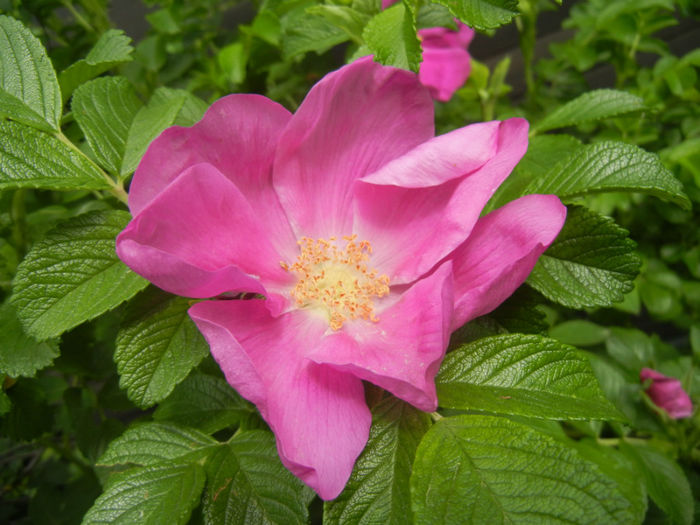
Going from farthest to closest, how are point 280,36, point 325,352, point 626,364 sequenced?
point 626,364, point 280,36, point 325,352

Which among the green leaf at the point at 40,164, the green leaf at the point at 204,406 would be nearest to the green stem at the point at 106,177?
the green leaf at the point at 40,164

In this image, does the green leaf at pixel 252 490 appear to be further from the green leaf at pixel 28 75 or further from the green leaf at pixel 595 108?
the green leaf at pixel 595 108

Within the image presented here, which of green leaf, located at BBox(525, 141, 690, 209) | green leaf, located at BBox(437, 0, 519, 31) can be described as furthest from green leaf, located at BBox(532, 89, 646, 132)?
green leaf, located at BBox(437, 0, 519, 31)

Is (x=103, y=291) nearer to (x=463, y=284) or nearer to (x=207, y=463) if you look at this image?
(x=207, y=463)

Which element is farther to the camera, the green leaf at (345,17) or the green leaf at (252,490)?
the green leaf at (345,17)

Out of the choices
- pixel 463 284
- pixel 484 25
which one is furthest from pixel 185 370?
pixel 484 25

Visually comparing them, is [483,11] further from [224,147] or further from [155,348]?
[155,348]

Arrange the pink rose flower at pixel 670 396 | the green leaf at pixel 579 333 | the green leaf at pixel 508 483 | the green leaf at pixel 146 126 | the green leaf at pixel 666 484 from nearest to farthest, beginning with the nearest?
the green leaf at pixel 508 483
the green leaf at pixel 146 126
the green leaf at pixel 666 484
the pink rose flower at pixel 670 396
the green leaf at pixel 579 333

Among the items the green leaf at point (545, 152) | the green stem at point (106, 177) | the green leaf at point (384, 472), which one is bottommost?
the green leaf at point (384, 472)

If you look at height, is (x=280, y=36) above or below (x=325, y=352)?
above
